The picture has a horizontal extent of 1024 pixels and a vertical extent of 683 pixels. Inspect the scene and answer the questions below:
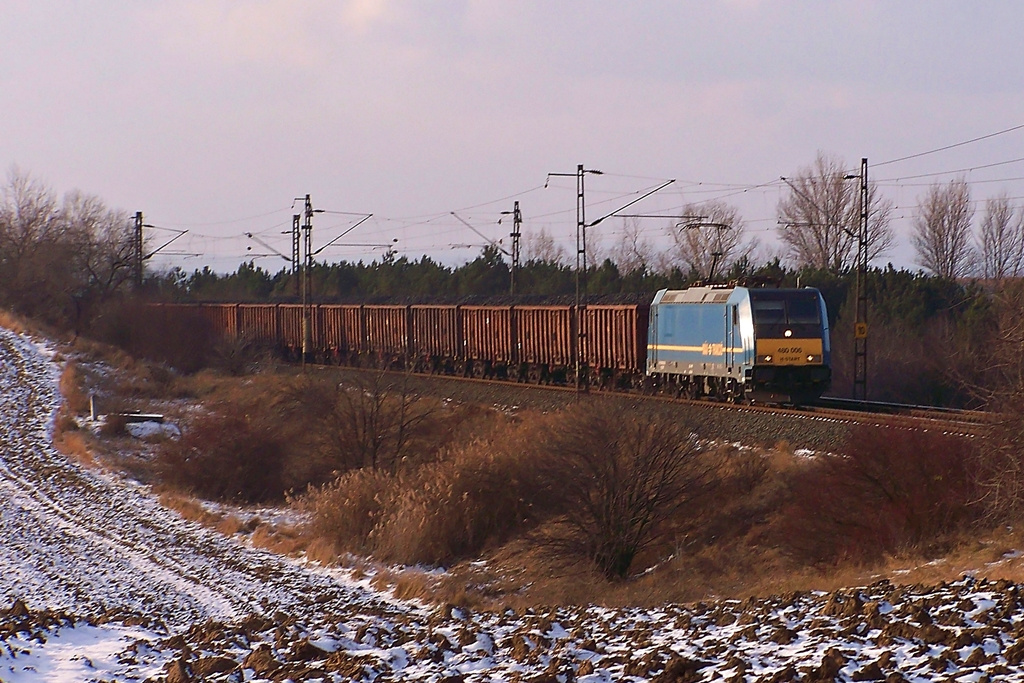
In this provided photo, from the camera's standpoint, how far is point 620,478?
20.8 meters

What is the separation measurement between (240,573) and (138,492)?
29.1 feet

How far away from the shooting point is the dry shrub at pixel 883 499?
17.1m

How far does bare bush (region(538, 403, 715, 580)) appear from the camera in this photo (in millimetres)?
20438

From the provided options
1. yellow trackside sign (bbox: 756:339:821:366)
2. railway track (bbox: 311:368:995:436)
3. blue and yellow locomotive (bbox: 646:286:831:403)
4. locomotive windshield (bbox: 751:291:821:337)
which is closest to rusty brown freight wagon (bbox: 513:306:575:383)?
railway track (bbox: 311:368:995:436)

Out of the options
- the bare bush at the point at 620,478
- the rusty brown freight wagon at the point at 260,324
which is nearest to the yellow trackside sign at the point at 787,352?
the bare bush at the point at 620,478

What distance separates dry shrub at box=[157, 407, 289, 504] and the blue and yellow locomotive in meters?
11.8

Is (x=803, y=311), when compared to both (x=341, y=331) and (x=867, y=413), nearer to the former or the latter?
(x=867, y=413)

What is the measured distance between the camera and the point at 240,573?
21250 mm

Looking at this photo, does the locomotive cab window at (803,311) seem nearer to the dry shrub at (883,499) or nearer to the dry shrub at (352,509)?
the dry shrub at (883,499)

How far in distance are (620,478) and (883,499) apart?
4.77 m

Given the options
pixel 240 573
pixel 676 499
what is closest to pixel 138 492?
pixel 240 573

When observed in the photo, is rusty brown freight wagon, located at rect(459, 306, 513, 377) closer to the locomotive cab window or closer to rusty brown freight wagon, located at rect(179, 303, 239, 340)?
the locomotive cab window

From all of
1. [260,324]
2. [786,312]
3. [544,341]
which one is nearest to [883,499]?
[786,312]

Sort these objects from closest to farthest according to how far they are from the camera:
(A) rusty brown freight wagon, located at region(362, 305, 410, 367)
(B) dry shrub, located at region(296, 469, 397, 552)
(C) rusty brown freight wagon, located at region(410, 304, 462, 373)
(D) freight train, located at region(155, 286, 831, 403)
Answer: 1. (B) dry shrub, located at region(296, 469, 397, 552)
2. (D) freight train, located at region(155, 286, 831, 403)
3. (C) rusty brown freight wagon, located at region(410, 304, 462, 373)
4. (A) rusty brown freight wagon, located at region(362, 305, 410, 367)
